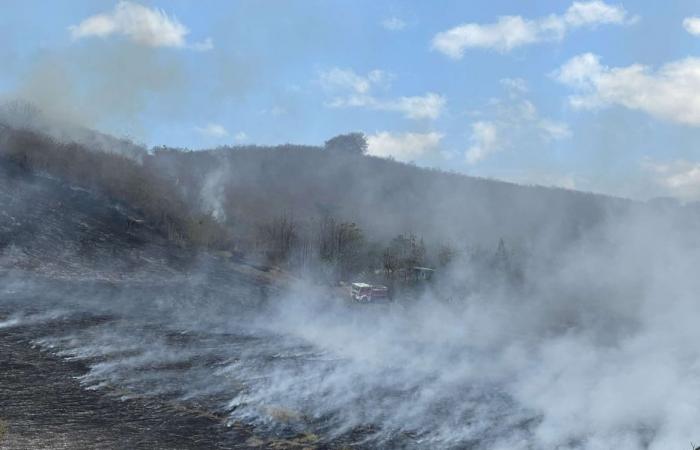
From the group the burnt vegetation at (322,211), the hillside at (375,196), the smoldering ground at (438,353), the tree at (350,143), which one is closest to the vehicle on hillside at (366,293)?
the smoldering ground at (438,353)

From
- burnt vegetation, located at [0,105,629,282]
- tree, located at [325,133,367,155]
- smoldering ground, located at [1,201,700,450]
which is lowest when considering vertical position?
smoldering ground, located at [1,201,700,450]

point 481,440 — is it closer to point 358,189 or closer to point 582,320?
point 582,320

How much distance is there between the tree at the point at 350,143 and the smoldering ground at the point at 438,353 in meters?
84.3

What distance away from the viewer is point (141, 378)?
14227mm

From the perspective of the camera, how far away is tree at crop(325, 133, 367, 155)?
110 m

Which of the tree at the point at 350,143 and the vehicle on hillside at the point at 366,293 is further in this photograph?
the tree at the point at 350,143

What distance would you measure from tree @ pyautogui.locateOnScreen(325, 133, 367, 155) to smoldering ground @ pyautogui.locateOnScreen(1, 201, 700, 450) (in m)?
84.3

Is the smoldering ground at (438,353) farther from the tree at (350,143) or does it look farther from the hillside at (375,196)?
the tree at (350,143)

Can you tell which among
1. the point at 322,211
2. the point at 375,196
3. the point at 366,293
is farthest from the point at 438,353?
the point at 375,196

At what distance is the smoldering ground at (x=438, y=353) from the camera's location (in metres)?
11.6

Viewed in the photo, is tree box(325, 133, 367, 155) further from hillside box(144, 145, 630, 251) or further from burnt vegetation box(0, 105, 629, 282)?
burnt vegetation box(0, 105, 629, 282)

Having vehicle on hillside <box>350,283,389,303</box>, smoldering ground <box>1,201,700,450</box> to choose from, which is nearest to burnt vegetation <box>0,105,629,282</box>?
smoldering ground <box>1,201,700,450</box>

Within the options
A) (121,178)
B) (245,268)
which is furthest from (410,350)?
(121,178)

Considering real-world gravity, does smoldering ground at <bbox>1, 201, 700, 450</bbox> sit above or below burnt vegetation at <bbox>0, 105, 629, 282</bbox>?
below
